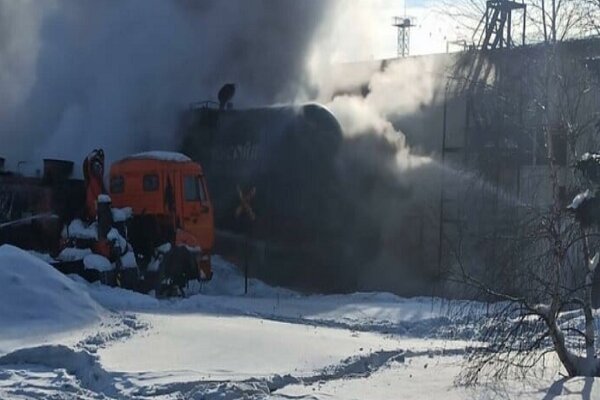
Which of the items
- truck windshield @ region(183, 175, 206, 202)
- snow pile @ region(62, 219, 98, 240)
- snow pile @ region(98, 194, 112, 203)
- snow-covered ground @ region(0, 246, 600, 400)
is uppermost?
truck windshield @ region(183, 175, 206, 202)

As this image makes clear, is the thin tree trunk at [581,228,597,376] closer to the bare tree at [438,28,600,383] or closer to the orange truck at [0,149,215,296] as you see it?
the bare tree at [438,28,600,383]

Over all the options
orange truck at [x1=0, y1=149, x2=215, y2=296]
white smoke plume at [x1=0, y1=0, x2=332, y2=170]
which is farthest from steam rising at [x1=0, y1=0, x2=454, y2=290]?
orange truck at [x1=0, y1=149, x2=215, y2=296]

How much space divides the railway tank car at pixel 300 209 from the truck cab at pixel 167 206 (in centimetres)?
Result: 264

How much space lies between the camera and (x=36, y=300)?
12922 millimetres

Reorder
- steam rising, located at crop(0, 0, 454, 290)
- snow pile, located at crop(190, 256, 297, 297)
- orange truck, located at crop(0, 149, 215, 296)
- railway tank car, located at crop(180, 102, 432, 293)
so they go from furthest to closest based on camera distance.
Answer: steam rising, located at crop(0, 0, 454, 290) < railway tank car, located at crop(180, 102, 432, 293) < snow pile, located at crop(190, 256, 297, 297) < orange truck, located at crop(0, 149, 215, 296)

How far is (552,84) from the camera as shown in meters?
10.0

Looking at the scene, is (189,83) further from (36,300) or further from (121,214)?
(36,300)

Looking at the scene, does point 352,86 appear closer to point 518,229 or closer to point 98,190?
point 98,190

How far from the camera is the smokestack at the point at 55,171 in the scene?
21172 millimetres

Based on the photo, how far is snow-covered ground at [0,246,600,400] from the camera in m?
9.00

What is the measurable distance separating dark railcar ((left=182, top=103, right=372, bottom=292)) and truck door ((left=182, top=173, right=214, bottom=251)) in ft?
7.11

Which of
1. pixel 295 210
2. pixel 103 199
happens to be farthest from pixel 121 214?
pixel 295 210

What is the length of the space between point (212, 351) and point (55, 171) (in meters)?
11.7

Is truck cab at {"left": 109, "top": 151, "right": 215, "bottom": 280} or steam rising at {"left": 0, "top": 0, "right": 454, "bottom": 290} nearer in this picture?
truck cab at {"left": 109, "top": 151, "right": 215, "bottom": 280}
